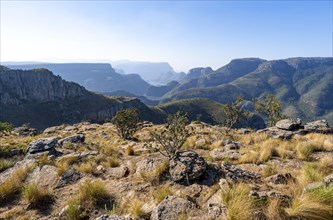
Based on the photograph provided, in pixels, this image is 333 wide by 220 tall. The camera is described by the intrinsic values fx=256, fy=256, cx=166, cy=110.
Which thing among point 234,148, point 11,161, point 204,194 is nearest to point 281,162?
point 234,148

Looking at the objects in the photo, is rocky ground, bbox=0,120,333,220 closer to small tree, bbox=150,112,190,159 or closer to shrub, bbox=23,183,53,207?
shrub, bbox=23,183,53,207

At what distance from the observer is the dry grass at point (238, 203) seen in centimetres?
639

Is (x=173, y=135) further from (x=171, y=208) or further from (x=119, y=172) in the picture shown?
(x=171, y=208)

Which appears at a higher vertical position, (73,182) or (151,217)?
(151,217)

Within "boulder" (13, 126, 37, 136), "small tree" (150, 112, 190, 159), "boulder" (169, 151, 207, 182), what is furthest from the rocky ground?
"boulder" (13, 126, 37, 136)

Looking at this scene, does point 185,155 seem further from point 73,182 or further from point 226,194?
point 73,182

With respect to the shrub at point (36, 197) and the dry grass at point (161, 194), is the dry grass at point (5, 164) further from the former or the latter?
the dry grass at point (161, 194)

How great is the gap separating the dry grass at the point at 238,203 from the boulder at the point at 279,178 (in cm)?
221

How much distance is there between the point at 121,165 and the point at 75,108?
190m

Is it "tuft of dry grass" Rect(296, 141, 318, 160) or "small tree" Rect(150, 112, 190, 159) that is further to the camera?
"small tree" Rect(150, 112, 190, 159)

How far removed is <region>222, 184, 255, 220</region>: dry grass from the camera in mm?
6395

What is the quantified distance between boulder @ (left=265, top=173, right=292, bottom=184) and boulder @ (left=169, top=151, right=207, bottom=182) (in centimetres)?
248

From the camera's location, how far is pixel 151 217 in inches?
293

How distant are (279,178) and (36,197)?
8956 millimetres
